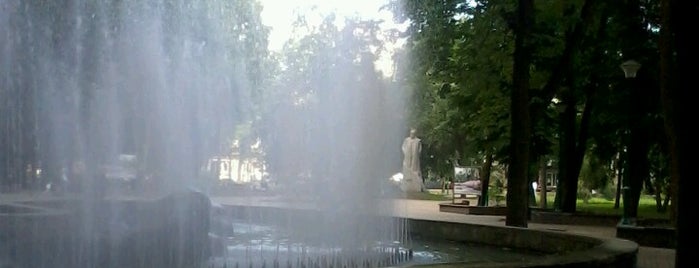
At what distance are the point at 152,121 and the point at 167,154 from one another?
0.92 metres

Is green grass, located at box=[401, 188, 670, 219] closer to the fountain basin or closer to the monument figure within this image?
the monument figure

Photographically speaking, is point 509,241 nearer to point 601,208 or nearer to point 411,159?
point 411,159

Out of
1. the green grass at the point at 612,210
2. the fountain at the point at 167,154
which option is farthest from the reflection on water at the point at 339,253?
the green grass at the point at 612,210

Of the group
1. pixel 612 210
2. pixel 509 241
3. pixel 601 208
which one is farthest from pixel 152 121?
pixel 601 208

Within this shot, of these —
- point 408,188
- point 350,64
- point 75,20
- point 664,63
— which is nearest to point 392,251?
point 350,64

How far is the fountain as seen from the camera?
9.95 m

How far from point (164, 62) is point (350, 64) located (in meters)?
2.91

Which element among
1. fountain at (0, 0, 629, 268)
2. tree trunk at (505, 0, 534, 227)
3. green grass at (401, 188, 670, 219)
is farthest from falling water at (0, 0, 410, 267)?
green grass at (401, 188, 670, 219)

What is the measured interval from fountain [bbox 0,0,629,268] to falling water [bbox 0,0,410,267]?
28mm

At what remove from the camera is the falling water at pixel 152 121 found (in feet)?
36.6

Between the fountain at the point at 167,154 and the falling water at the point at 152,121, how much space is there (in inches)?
1.1

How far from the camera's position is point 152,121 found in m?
13.3

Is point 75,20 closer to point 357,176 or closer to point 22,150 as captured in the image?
point 22,150

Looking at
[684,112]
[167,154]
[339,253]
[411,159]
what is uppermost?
[684,112]
